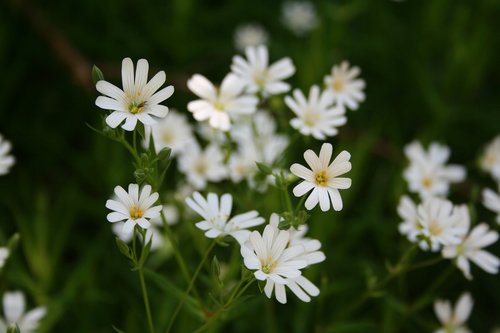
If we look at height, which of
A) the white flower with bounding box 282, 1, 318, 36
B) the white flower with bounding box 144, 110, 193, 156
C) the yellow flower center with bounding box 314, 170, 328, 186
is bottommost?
the yellow flower center with bounding box 314, 170, 328, 186

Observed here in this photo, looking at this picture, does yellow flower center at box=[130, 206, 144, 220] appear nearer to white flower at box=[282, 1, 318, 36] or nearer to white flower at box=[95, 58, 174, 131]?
white flower at box=[95, 58, 174, 131]

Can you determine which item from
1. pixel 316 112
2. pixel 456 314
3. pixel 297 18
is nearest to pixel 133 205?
pixel 316 112

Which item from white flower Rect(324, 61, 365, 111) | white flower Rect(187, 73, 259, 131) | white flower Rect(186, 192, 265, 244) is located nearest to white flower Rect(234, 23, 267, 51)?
white flower Rect(324, 61, 365, 111)

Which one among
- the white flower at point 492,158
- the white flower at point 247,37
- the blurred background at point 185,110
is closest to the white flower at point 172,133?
the blurred background at point 185,110

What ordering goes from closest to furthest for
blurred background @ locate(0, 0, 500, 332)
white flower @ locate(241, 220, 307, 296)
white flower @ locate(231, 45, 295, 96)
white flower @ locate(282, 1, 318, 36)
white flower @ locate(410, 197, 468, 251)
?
white flower @ locate(241, 220, 307, 296), white flower @ locate(410, 197, 468, 251), white flower @ locate(231, 45, 295, 96), blurred background @ locate(0, 0, 500, 332), white flower @ locate(282, 1, 318, 36)

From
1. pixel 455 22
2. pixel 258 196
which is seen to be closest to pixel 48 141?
pixel 258 196

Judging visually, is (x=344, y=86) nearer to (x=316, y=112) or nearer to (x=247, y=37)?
(x=316, y=112)

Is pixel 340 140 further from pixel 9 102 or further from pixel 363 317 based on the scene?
pixel 9 102
